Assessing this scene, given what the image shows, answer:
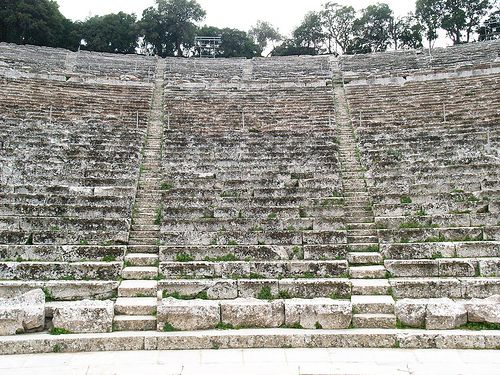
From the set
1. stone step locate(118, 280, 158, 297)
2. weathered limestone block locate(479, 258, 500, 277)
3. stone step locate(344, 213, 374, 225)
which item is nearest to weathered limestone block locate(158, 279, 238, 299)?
stone step locate(118, 280, 158, 297)

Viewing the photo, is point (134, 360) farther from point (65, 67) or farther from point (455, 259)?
point (65, 67)

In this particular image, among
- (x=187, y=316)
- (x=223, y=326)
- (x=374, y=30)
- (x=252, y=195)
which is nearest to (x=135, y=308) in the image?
(x=187, y=316)

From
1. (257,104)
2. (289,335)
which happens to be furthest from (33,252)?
(257,104)

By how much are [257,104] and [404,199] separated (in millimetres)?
8074

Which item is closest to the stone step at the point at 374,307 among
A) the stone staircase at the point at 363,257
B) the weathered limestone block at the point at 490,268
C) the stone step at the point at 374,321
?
the stone staircase at the point at 363,257

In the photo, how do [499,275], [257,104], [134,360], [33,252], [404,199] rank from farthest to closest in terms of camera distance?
[257,104] → [404,199] → [33,252] → [499,275] → [134,360]

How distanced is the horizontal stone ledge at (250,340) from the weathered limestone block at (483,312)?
0.21 meters

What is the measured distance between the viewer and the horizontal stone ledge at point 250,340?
17.7 feet

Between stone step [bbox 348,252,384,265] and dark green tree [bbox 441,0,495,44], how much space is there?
32438 mm

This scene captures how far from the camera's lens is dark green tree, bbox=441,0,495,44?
34.3 m

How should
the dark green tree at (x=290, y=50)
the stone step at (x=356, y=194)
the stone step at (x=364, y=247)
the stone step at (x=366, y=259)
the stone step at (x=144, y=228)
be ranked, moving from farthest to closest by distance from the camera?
the dark green tree at (x=290, y=50) < the stone step at (x=356, y=194) < the stone step at (x=144, y=228) < the stone step at (x=364, y=247) < the stone step at (x=366, y=259)

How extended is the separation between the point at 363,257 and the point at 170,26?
104ft

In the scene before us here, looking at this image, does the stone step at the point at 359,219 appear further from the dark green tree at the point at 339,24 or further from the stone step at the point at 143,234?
the dark green tree at the point at 339,24

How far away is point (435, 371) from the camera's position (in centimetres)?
476
